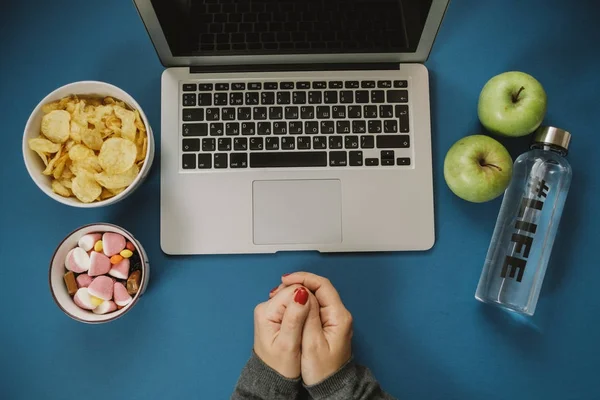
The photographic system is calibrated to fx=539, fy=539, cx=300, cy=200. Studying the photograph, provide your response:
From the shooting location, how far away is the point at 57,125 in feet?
2.36

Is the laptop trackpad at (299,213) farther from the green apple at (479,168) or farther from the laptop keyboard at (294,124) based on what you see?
the green apple at (479,168)

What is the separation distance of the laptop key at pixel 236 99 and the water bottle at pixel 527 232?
1.35 ft

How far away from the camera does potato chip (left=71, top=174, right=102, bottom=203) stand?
0.71 metres

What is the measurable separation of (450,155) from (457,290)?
19cm

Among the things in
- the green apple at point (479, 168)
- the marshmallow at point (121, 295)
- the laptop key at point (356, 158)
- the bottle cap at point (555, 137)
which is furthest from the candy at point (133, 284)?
the bottle cap at point (555, 137)

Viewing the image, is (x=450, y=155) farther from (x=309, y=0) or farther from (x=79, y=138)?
(x=79, y=138)

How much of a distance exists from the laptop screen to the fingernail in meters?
0.33

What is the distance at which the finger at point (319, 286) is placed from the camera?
28.3 inches

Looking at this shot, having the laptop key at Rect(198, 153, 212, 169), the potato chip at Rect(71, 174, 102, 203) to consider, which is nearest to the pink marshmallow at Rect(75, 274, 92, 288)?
the potato chip at Rect(71, 174, 102, 203)

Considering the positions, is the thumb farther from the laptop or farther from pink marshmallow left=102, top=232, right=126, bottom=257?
pink marshmallow left=102, top=232, right=126, bottom=257

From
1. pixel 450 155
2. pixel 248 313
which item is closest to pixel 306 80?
pixel 450 155

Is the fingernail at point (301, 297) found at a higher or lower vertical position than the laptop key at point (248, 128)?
lower

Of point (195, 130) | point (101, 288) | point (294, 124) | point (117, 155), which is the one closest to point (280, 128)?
point (294, 124)

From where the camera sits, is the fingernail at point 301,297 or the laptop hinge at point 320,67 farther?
the laptop hinge at point 320,67
